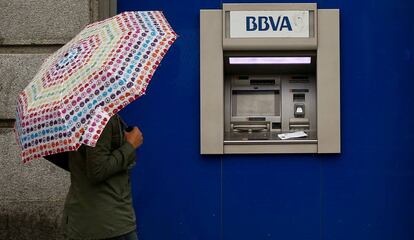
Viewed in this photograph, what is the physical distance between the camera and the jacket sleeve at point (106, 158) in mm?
2969

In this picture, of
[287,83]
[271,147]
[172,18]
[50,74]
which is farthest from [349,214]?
Result: [50,74]

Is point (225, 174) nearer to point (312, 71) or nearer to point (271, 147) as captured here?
point (271, 147)

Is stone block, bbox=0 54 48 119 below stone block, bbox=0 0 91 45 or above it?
below

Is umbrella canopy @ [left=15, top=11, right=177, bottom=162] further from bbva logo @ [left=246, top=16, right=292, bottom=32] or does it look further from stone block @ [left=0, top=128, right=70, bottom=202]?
bbva logo @ [left=246, top=16, right=292, bottom=32]

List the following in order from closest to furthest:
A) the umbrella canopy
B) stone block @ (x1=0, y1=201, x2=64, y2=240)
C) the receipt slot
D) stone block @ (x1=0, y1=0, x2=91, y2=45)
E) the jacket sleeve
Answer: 1. the umbrella canopy
2. the jacket sleeve
3. stone block @ (x1=0, y1=201, x2=64, y2=240)
4. stone block @ (x1=0, y1=0, x2=91, y2=45)
5. the receipt slot

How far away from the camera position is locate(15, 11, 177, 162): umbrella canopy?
8.53 feet

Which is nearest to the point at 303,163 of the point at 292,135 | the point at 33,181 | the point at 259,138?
the point at 292,135

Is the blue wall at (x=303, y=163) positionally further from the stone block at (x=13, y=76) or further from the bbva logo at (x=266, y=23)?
the stone block at (x=13, y=76)

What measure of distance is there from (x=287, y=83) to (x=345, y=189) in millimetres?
978

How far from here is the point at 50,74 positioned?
2.82 metres

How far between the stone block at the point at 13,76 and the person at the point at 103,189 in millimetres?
1823

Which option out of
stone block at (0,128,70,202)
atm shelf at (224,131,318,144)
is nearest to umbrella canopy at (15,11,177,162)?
→ stone block at (0,128,70,202)

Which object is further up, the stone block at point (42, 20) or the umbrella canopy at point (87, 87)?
the stone block at point (42, 20)

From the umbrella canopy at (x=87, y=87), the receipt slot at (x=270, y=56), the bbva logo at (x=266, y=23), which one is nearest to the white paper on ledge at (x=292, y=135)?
the receipt slot at (x=270, y=56)
